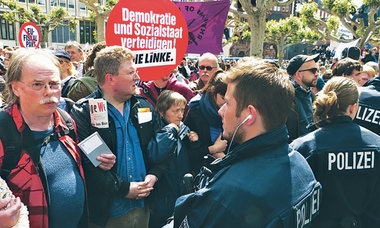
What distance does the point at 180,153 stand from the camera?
110 inches

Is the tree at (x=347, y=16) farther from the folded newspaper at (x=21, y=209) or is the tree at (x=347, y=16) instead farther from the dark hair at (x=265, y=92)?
the folded newspaper at (x=21, y=209)

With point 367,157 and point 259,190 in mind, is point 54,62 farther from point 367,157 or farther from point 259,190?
point 367,157

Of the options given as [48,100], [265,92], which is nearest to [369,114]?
[265,92]

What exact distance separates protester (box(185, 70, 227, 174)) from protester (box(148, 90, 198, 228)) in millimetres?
132

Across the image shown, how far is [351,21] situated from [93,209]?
61.1 ft

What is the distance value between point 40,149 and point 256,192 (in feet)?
4.13

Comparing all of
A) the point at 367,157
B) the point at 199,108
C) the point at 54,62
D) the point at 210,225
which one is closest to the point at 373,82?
the point at 367,157

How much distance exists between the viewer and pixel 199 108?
309 centimetres

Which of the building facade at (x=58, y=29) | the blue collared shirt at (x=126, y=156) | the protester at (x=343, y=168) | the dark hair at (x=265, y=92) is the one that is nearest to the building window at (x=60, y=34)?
the building facade at (x=58, y=29)

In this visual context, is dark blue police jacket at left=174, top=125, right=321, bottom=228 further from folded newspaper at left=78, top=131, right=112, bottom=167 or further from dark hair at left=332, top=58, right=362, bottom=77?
dark hair at left=332, top=58, right=362, bottom=77

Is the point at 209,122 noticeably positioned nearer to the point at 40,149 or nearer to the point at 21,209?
the point at 40,149

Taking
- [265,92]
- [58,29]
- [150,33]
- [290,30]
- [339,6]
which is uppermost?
[58,29]

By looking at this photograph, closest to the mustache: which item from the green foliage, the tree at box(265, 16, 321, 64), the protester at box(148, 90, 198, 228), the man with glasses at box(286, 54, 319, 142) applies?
the protester at box(148, 90, 198, 228)

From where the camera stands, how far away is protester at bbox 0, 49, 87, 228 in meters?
1.63
